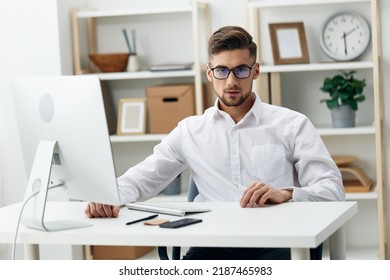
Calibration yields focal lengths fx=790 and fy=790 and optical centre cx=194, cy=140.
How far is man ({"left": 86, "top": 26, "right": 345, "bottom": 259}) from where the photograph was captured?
2.69m

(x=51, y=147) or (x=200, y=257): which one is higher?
(x=51, y=147)

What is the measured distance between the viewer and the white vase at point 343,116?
4.23 meters

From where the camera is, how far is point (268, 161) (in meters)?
2.76

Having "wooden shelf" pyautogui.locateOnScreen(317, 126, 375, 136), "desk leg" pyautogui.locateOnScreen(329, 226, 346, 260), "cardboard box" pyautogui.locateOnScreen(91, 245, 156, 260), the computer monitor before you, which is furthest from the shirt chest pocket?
"cardboard box" pyautogui.locateOnScreen(91, 245, 156, 260)

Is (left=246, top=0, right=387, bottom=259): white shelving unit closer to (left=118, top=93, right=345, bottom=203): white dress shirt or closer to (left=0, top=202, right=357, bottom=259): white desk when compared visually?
(left=118, top=93, right=345, bottom=203): white dress shirt

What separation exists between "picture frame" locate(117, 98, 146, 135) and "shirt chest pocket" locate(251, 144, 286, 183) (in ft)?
5.78

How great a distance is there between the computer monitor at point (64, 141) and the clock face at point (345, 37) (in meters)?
2.30

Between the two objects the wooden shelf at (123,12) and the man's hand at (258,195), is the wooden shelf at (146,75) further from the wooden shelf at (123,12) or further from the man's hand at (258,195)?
the man's hand at (258,195)

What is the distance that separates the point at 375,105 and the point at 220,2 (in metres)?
1.07

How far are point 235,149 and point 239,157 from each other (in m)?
0.03

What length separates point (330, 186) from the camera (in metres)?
2.61
